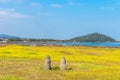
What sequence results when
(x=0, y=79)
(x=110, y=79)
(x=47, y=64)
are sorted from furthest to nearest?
(x=47, y=64) < (x=110, y=79) < (x=0, y=79)

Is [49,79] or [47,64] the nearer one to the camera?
[49,79]

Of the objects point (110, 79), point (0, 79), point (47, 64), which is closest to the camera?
point (0, 79)

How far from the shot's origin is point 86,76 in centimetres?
3469

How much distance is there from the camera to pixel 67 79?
106ft

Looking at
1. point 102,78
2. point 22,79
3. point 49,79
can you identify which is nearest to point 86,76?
point 102,78

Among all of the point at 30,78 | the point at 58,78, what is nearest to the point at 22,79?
the point at 30,78

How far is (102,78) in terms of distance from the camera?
33562 millimetres

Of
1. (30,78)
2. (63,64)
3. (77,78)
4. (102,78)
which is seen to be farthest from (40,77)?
(63,64)

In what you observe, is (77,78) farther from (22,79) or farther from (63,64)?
(63,64)

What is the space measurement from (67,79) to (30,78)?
3405mm

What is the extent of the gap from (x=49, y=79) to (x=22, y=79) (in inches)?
95.9

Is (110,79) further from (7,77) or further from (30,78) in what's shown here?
(7,77)

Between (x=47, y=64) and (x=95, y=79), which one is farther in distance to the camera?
(x=47, y=64)

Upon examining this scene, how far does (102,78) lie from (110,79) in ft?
3.06
